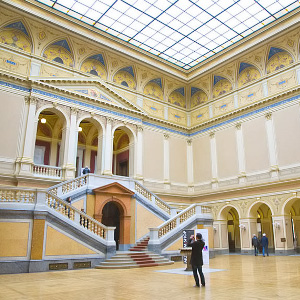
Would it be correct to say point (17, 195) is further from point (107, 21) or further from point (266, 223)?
point (266, 223)

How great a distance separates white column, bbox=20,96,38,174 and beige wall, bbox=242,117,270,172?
13.9 meters

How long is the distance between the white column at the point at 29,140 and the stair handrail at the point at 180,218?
7.98 metres

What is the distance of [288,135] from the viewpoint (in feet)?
65.8

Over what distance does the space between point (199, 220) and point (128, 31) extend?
13002 millimetres

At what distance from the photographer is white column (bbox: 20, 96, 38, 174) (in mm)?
17438

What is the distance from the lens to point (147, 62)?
2350 centimetres

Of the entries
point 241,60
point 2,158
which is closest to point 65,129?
point 2,158

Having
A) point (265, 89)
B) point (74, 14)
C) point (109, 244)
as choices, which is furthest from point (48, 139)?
point (265, 89)

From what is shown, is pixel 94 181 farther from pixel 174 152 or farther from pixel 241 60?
pixel 241 60

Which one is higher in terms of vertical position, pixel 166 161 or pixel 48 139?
pixel 48 139

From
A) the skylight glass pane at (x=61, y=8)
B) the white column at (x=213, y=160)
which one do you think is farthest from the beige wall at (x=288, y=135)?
the skylight glass pane at (x=61, y=8)

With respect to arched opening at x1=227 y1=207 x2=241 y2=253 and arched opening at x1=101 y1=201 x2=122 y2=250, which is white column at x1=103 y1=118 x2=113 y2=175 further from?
arched opening at x1=227 y1=207 x2=241 y2=253

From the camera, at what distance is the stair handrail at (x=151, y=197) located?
58.6 feet

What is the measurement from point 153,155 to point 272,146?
8.27m
